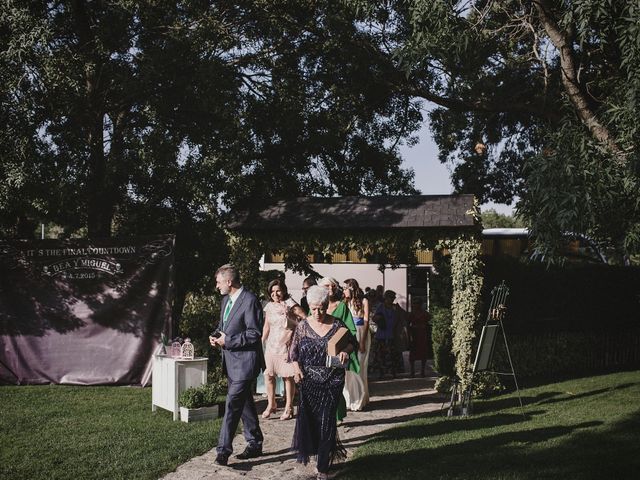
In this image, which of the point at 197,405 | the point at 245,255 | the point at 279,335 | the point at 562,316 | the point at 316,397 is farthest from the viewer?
the point at 562,316

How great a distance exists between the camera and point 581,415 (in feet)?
30.8

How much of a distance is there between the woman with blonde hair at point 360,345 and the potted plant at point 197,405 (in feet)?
6.87

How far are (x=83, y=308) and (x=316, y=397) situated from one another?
766cm

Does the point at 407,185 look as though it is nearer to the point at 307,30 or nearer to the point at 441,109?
the point at 441,109

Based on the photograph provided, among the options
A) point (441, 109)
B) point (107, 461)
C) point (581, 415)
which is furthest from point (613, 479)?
point (441, 109)

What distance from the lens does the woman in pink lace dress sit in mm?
9422

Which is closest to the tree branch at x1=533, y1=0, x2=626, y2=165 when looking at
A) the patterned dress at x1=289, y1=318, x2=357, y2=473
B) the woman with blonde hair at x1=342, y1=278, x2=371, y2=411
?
the woman with blonde hair at x1=342, y1=278, x2=371, y2=411

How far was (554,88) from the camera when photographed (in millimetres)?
17078

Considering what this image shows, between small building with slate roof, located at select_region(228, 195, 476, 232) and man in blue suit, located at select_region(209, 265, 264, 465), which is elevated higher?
small building with slate roof, located at select_region(228, 195, 476, 232)

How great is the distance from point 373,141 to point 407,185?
4.92 feet

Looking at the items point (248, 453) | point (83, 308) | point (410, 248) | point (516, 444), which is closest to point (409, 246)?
point (410, 248)

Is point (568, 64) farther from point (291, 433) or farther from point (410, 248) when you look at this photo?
point (291, 433)

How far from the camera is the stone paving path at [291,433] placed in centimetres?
645

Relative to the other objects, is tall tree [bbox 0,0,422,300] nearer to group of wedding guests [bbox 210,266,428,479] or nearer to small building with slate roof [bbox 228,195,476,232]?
small building with slate roof [bbox 228,195,476,232]
